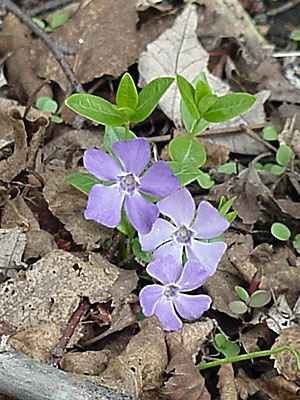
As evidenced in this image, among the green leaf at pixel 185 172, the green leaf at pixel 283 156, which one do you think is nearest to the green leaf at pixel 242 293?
the green leaf at pixel 185 172

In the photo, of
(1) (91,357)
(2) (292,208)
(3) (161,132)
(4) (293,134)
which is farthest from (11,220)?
(4) (293,134)

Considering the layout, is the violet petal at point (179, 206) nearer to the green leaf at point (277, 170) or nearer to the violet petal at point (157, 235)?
the violet petal at point (157, 235)

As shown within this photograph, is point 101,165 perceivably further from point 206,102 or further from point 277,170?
point 277,170

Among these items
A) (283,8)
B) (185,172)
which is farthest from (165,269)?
(283,8)

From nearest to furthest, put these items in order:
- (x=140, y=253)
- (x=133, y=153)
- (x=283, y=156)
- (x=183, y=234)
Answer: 1. (x=133, y=153)
2. (x=183, y=234)
3. (x=140, y=253)
4. (x=283, y=156)

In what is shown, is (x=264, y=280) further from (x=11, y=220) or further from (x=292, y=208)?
(x=11, y=220)
